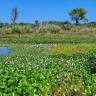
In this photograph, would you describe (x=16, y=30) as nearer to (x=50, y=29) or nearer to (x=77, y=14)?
(x=50, y=29)

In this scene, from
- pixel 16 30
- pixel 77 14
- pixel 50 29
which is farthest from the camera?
pixel 77 14

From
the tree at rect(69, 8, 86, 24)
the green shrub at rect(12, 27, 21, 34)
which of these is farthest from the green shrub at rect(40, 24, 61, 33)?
the tree at rect(69, 8, 86, 24)

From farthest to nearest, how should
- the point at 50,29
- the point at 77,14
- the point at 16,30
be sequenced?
1. the point at 77,14
2. the point at 50,29
3. the point at 16,30

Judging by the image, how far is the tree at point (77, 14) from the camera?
107 m

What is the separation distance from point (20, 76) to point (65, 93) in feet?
5.56

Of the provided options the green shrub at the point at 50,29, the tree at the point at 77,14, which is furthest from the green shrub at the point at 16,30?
the tree at the point at 77,14

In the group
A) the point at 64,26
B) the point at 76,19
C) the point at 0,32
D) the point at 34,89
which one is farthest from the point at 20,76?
the point at 76,19

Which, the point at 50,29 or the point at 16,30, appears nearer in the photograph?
the point at 16,30

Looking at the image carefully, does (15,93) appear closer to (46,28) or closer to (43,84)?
(43,84)

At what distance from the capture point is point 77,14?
108812 mm

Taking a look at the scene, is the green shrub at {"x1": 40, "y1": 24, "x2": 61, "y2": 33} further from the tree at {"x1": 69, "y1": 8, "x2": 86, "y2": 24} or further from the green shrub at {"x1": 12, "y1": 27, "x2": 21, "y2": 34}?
the tree at {"x1": 69, "y1": 8, "x2": 86, "y2": 24}

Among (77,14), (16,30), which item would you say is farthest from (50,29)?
(77,14)

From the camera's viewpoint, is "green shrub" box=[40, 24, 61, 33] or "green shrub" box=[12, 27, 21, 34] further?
"green shrub" box=[40, 24, 61, 33]

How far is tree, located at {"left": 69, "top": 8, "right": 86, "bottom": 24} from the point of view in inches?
4210
